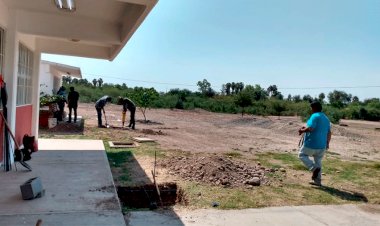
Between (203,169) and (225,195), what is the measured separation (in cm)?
149

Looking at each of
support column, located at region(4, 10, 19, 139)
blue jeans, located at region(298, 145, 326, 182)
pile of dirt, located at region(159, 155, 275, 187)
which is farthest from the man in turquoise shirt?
support column, located at region(4, 10, 19, 139)

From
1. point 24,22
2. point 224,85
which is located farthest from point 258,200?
point 224,85

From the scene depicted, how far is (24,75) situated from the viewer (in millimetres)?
9375

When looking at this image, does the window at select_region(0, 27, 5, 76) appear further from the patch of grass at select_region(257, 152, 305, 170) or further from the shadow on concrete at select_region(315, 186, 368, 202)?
the shadow on concrete at select_region(315, 186, 368, 202)

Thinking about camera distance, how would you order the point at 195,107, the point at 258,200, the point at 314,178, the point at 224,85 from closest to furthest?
1. the point at 258,200
2. the point at 314,178
3. the point at 195,107
4. the point at 224,85

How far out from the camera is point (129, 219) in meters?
4.82

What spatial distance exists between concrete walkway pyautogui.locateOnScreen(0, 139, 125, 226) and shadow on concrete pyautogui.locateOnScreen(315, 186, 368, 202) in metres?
4.04

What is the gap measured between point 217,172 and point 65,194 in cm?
312

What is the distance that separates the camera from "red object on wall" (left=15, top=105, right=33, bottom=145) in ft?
28.7

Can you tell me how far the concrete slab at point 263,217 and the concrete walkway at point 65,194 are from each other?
0.50 m

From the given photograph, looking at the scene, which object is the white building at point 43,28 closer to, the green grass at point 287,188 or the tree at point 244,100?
the green grass at point 287,188

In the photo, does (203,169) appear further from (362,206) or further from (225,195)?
(362,206)

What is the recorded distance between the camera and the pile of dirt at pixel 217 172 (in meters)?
7.23

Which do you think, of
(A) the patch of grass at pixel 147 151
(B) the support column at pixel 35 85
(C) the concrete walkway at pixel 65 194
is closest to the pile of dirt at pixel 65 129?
(B) the support column at pixel 35 85
